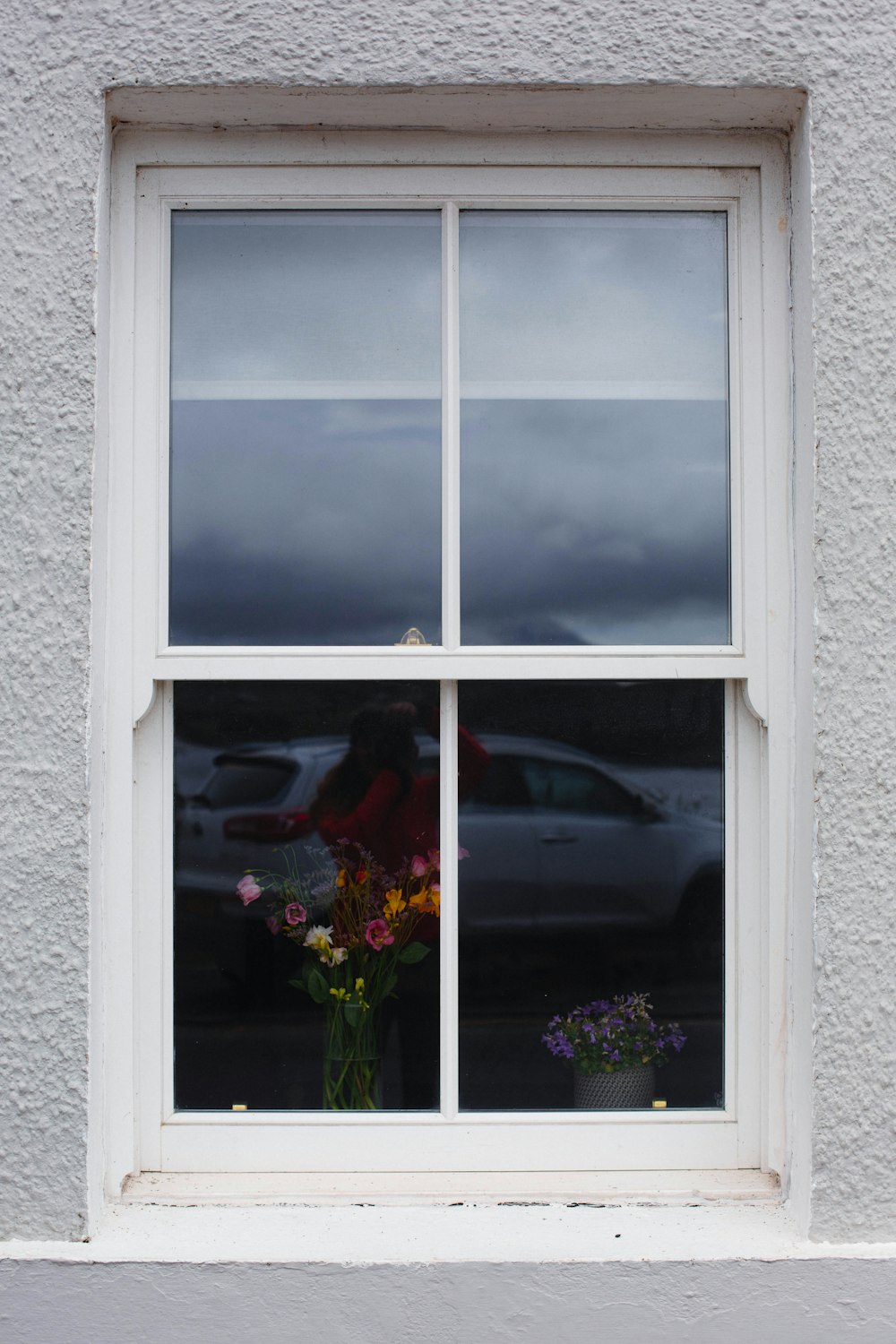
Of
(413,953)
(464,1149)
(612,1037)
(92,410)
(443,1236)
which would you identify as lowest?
(443,1236)

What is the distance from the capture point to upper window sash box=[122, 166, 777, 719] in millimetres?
2100

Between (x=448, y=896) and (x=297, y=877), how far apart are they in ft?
1.02

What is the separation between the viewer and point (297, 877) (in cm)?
217

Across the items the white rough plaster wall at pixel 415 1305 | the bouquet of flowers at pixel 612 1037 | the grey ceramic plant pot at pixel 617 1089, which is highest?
the bouquet of flowers at pixel 612 1037

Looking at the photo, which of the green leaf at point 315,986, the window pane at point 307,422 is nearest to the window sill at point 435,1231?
the green leaf at point 315,986

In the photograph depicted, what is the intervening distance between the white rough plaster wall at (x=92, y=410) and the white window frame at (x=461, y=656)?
13 cm

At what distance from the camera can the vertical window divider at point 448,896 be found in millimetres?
2121

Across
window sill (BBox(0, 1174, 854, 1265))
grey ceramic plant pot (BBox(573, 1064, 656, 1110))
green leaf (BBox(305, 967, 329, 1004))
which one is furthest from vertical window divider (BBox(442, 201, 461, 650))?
window sill (BBox(0, 1174, 854, 1265))

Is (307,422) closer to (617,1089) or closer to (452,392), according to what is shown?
(452,392)

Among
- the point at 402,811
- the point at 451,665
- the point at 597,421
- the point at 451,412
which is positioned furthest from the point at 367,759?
the point at 597,421

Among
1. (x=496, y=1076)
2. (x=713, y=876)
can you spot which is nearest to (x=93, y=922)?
(x=496, y=1076)

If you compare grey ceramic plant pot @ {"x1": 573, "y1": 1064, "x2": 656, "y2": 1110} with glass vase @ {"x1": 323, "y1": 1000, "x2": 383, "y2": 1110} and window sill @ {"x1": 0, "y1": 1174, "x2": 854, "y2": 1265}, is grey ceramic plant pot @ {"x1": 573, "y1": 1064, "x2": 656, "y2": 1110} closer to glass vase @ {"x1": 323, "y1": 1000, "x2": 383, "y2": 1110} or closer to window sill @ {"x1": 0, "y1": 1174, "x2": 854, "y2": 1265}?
window sill @ {"x1": 0, "y1": 1174, "x2": 854, "y2": 1265}

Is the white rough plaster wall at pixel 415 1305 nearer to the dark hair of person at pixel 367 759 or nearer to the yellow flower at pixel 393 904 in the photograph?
the yellow flower at pixel 393 904

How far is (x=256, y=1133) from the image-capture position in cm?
212
